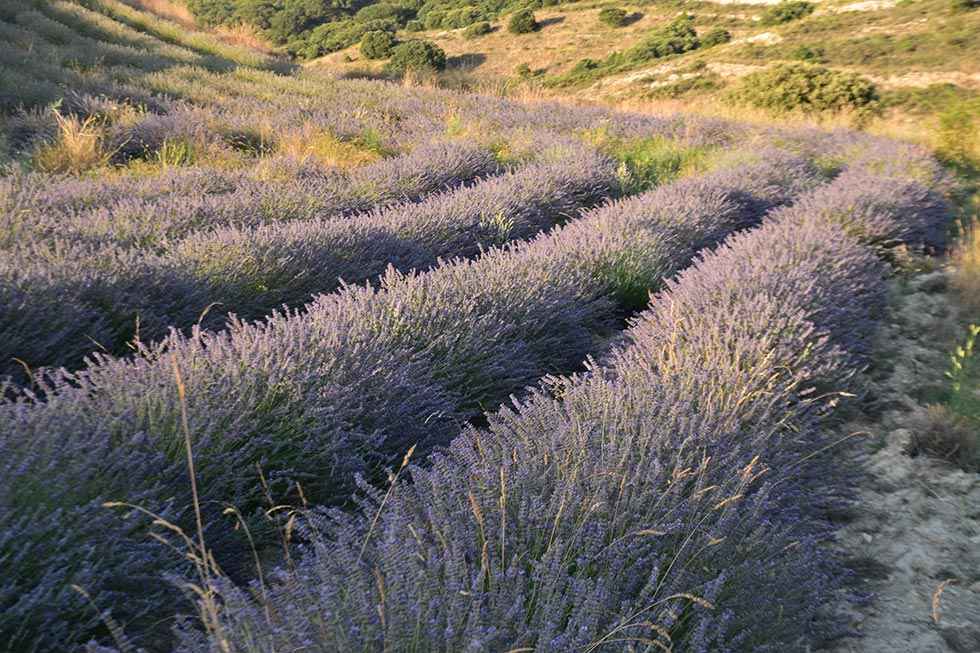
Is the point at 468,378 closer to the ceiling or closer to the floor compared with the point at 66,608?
closer to the floor

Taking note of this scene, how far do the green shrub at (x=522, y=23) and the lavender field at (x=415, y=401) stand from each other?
31006 millimetres

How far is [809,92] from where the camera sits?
17.2m

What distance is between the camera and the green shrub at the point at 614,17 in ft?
112

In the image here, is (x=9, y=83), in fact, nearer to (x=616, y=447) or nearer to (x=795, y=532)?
(x=616, y=447)

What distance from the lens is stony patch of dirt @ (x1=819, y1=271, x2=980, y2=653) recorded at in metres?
2.01

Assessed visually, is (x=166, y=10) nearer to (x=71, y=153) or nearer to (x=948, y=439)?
(x=71, y=153)

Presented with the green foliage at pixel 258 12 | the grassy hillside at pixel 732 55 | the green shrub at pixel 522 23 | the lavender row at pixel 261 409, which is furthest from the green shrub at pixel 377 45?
the lavender row at pixel 261 409

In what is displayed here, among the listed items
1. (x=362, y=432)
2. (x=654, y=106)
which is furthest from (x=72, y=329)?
(x=654, y=106)

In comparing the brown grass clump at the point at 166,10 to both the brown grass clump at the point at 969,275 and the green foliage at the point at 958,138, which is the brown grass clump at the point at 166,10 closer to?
the green foliage at the point at 958,138

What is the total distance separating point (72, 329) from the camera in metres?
2.69

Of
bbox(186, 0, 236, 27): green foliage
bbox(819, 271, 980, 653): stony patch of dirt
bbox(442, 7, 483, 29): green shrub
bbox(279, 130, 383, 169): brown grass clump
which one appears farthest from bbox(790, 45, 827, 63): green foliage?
bbox(186, 0, 236, 27): green foliage

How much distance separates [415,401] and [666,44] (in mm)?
30241

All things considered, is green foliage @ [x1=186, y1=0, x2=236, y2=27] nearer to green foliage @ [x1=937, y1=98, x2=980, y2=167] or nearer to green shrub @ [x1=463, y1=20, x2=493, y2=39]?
green shrub @ [x1=463, y1=20, x2=493, y2=39]

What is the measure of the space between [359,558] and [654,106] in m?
15.2
